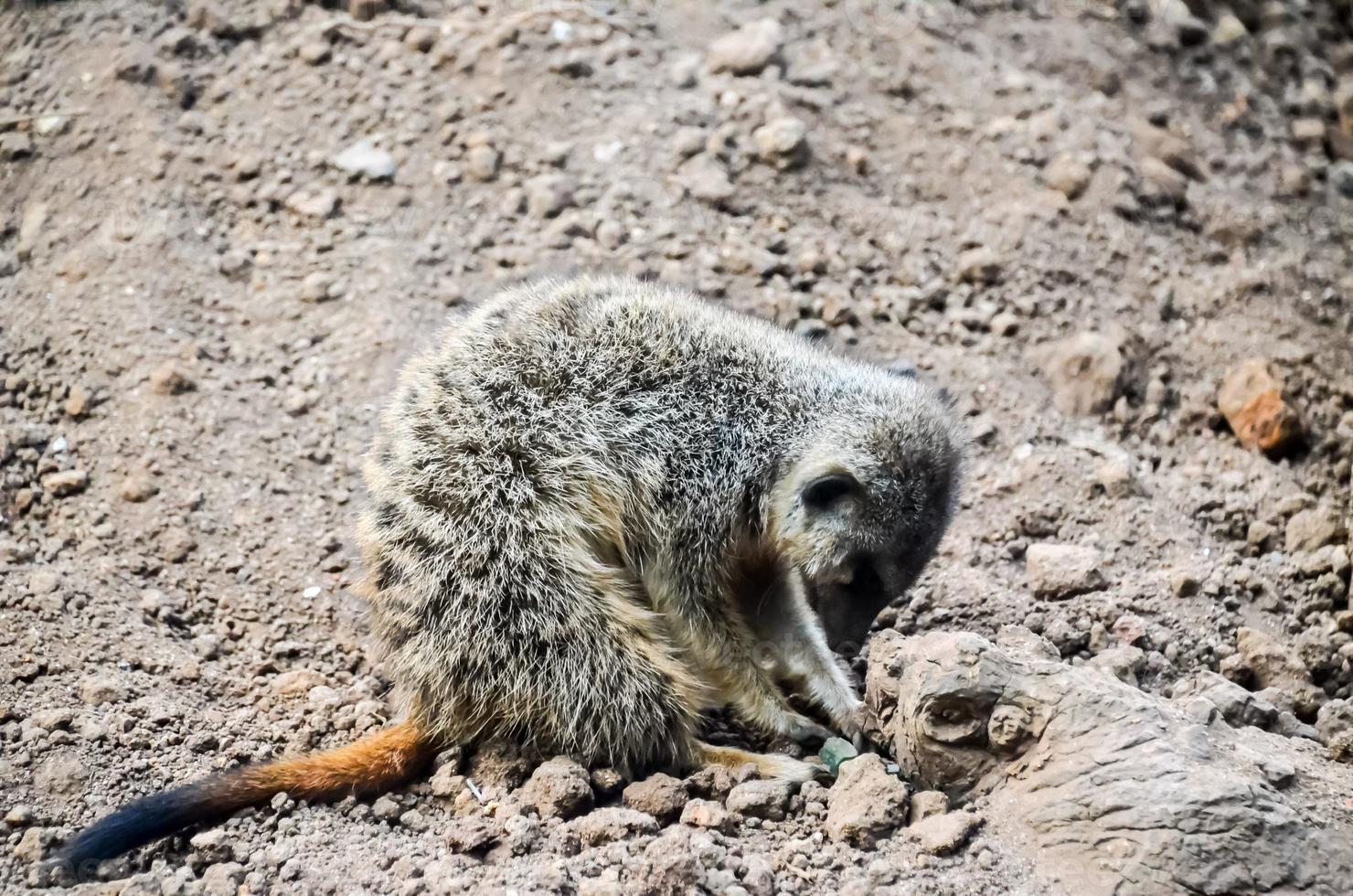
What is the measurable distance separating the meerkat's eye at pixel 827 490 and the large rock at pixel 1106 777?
541 millimetres

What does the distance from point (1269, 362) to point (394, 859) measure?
12.3 ft

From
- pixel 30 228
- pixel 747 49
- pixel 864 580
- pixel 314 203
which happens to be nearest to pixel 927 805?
pixel 864 580

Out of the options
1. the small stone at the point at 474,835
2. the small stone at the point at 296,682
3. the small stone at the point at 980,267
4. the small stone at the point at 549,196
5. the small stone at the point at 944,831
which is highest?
the small stone at the point at 549,196

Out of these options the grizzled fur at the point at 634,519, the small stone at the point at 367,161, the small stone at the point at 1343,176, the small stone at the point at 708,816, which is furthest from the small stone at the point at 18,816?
the small stone at the point at 1343,176

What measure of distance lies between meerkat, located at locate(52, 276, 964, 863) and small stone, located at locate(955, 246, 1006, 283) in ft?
4.44

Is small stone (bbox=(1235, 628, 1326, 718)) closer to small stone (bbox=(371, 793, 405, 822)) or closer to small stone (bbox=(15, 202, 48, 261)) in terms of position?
small stone (bbox=(371, 793, 405, 822))

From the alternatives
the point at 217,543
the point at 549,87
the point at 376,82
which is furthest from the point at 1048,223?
the point at 217,543

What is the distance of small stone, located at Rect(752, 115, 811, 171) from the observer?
5.35m

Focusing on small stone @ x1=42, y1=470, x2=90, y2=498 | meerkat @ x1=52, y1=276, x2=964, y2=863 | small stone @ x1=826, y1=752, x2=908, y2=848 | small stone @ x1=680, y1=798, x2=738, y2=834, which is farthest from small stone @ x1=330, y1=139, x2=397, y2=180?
small stone @ x1=826, y1=752, x2=908, y2=848

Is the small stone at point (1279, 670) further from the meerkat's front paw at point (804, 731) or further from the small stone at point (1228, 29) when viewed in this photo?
the small stone at point (1228, 29)

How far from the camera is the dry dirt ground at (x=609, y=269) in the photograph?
319 centimetres

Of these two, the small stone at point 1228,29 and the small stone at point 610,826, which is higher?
the small stone at point 1228,29

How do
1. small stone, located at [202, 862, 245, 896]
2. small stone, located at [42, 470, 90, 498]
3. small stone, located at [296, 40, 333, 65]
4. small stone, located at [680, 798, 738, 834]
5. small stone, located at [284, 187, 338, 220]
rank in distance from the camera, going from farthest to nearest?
small stone, located at [296, 40, 333, 65]
small stone, located at [284, 187, 338, 220]
small stone, located at [42, 470, 90, 498]
small stone, located at [680, 798, 738, 834]
small stone, located at [202, 862, 245, 896]

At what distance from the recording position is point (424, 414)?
3.52 metres
